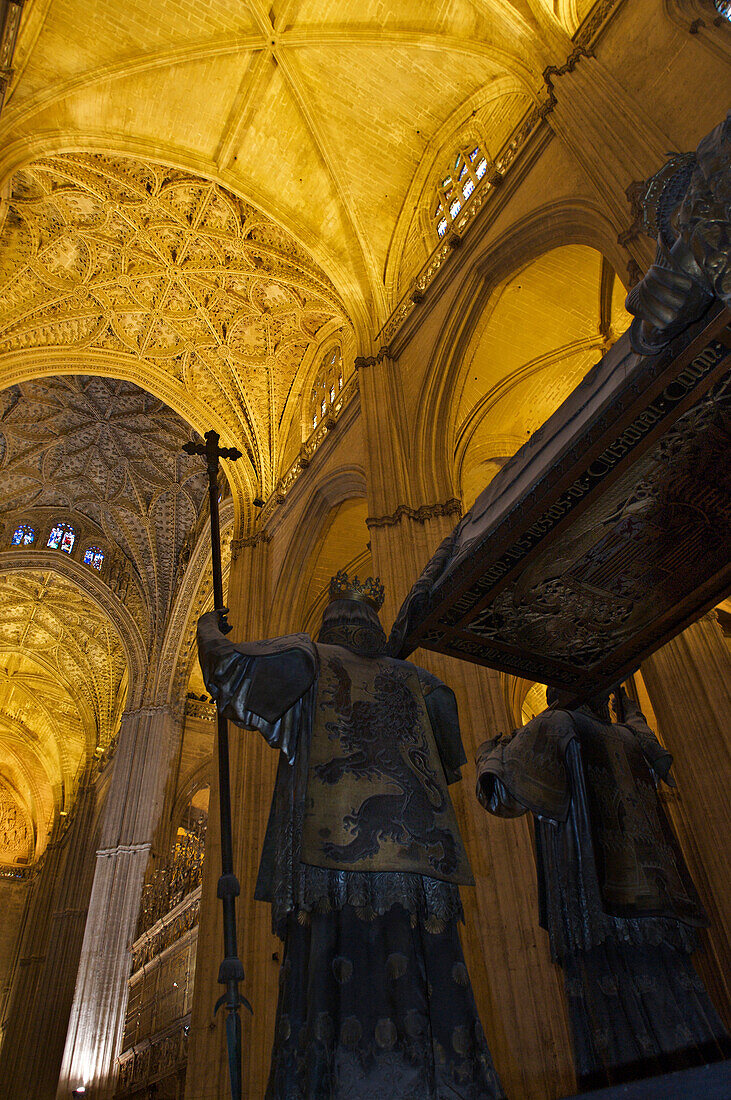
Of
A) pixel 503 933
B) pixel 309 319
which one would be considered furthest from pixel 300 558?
pixel 503 933

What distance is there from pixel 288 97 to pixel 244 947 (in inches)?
461

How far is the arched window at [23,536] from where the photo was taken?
63.8 ft

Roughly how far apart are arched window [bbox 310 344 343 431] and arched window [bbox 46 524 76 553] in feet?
31.0

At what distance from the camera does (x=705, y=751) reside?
239 inches

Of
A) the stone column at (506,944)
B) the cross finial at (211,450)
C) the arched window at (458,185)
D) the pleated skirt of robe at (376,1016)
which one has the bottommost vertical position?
the pleated skirt of robe at (376,1016)

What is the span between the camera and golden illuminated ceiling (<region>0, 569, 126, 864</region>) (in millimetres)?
21344

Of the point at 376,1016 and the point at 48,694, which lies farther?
the point at 48,694

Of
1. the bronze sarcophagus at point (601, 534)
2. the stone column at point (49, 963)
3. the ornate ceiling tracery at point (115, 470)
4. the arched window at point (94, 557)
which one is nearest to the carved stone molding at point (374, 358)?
the bronze sarcophagus at point (601, 534)

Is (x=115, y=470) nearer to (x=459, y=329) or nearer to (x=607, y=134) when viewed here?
(x=459, y=329)

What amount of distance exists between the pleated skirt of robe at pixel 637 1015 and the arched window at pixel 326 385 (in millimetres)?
10780

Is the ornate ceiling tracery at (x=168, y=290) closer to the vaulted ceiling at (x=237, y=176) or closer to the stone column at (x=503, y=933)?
the vaulted ceiling at (x=237, y=176)

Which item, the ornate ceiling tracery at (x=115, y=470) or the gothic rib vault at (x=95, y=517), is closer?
the ornate ceiling tracery at (x=115, y=470)

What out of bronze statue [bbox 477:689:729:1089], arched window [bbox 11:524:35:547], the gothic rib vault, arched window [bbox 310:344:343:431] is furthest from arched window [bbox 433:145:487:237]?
arched window [bbox 11:524:35:547]

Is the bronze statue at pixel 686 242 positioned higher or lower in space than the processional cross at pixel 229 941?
higher
